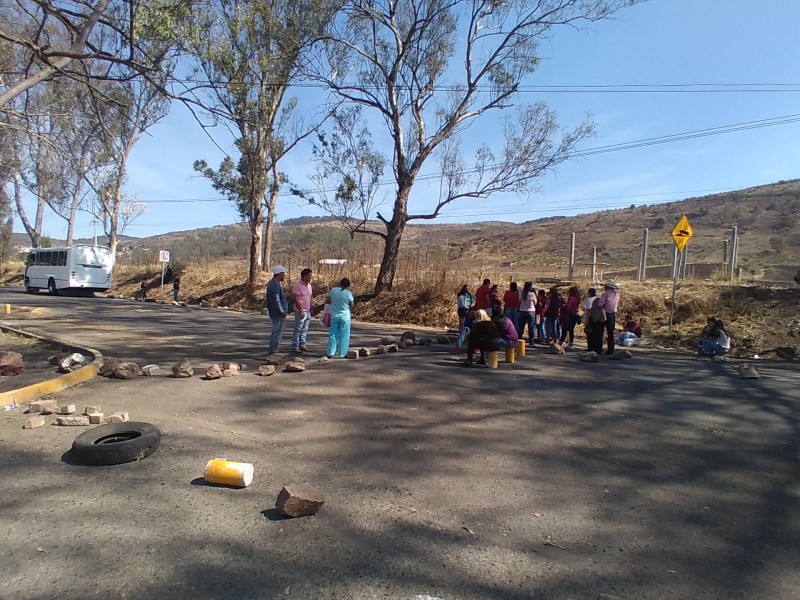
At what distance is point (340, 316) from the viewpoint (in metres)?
10.4

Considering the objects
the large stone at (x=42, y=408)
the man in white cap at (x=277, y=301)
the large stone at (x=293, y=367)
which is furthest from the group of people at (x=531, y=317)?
the large stone at (x=42, y=408)

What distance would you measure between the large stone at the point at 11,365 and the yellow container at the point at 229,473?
5734mm

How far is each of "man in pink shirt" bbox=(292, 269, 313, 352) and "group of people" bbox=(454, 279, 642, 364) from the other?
11.1 ft

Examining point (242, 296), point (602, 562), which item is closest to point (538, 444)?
point (602, 562)

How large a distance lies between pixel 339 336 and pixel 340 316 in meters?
0.44

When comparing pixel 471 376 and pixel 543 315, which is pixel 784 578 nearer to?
pixel 471 376

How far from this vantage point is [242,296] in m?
29.1

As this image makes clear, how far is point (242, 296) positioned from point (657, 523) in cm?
2730

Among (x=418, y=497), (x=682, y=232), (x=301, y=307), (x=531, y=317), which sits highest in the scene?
(x=682, y=232)

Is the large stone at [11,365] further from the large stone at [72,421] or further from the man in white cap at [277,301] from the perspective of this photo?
the man in white cap at [277,301]

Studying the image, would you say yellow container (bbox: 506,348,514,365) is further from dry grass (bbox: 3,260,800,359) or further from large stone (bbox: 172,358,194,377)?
dry grass (bbox: 3,260,800,359)

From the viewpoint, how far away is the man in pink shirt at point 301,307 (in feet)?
35.6

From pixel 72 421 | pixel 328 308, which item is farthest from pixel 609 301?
pixel 72 421

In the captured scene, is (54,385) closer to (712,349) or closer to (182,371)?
(182,371)
